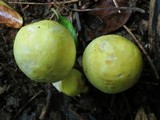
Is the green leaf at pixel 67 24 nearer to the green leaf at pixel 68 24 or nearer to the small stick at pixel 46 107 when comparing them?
the green leaf at pixel 68 24

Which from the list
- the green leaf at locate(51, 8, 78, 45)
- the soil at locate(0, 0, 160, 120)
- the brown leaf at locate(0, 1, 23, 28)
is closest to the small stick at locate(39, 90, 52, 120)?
the soil at locate(0, 0, 160, 120)

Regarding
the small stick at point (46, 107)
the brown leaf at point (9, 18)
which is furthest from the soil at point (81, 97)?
the brown leaf at point (9, 18)

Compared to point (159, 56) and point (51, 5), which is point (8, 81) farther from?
point (159, 56)

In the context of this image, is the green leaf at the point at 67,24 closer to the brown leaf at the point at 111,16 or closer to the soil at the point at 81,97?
the soil at the point at 81,97

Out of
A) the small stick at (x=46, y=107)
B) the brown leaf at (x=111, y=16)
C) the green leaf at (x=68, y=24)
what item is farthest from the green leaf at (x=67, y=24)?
the small stick at (x=46, y=107)

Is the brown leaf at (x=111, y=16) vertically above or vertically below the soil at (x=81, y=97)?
above

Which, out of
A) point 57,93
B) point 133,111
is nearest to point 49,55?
point 57,93

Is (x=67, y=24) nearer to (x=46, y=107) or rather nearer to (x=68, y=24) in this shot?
(x=68, y=24)

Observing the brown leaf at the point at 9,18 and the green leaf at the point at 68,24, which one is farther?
the brown leaf at the point at 9,18
